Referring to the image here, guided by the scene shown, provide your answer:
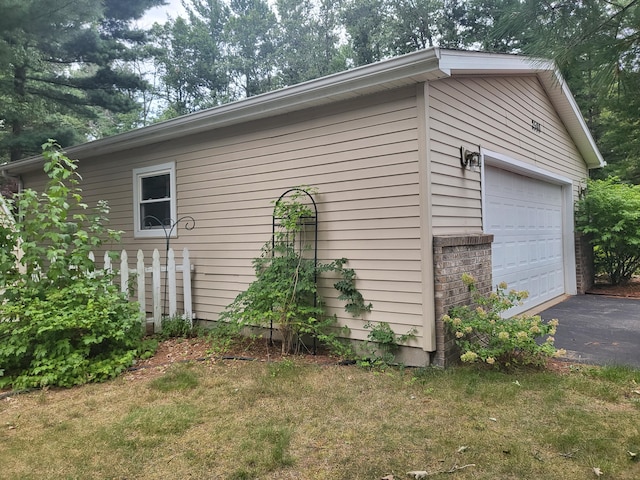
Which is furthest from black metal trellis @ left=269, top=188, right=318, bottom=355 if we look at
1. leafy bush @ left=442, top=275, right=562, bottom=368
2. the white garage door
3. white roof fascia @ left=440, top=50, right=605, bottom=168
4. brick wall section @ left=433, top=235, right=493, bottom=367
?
the white garage door

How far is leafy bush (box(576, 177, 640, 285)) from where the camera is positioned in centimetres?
811

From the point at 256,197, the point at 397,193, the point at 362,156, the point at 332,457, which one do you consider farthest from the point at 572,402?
the point at 256,197

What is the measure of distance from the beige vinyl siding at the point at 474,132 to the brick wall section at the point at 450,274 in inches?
6.2

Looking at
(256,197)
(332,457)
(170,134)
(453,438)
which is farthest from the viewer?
(170,134)

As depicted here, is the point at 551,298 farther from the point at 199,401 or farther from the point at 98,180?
the point at 98,180

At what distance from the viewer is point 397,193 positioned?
4238 millimetres

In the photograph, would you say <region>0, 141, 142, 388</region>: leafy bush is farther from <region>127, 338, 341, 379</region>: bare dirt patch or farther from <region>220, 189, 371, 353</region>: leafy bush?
<region>220, 189, 371, 353</region>: leafy bush

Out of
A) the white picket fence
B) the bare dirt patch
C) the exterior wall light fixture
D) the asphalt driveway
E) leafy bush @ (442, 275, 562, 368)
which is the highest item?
the exterior wall light fixture

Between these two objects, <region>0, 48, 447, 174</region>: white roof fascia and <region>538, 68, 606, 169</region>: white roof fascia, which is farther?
<region>538, 68, 606, 169</region>: white roof fascia

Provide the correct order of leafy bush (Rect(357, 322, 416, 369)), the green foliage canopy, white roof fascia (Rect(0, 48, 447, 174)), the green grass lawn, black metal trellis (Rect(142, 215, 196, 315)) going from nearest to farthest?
the green grass lawn → white roof fascia (Rect(0, 48, 447, 174)) → leafy bush (Rect(357, 322, 416, 369)) → black metal trellis (Rect(142, 215, 196, 315)) → the green foliage canopy

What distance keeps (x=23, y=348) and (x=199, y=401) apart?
6.07 ft

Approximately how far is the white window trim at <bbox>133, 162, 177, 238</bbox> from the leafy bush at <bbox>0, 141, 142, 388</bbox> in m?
1.72

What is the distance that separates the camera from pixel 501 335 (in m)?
3.75

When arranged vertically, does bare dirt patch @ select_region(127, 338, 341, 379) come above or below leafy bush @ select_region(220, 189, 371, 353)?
below
